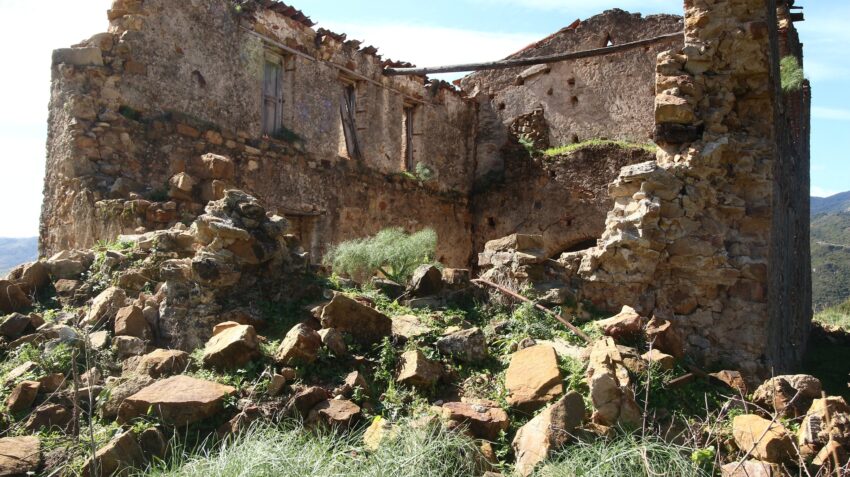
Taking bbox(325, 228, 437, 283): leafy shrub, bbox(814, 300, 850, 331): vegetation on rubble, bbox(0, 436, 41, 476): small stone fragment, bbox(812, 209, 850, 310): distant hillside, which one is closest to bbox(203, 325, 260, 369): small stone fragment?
bbox(0, 436, 41, 476): small stone fragment

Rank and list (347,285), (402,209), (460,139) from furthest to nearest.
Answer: (460,139)
(402,209)
(347,285)

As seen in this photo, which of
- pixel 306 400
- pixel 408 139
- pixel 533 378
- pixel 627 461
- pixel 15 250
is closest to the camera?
pixel 627 461

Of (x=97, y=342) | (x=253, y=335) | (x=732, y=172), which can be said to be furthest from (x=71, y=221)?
(x=732, y=172)

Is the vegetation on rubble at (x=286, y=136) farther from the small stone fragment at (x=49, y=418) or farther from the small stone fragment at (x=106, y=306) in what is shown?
the small stone fragment at (x=49, y=418)

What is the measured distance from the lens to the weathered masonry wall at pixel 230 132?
26.7 ft

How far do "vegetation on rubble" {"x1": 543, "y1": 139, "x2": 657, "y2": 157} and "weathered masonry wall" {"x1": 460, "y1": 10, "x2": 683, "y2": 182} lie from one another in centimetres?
46

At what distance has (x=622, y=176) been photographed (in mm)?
6301

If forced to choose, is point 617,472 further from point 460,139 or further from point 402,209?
point 460,139

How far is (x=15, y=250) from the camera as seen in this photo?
40.8 meters

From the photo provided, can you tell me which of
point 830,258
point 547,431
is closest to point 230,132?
point 547,431

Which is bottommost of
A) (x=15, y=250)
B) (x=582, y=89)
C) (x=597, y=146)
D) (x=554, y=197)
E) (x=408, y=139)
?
(x=15, y=250)

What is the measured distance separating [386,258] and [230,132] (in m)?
3.53

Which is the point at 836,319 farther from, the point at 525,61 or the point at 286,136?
the point at 286,136

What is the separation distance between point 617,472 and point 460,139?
455 inches
